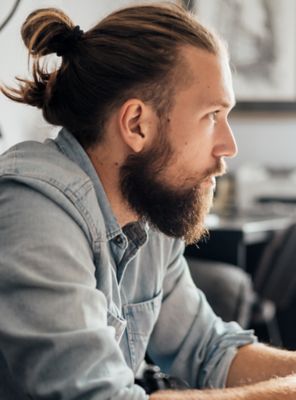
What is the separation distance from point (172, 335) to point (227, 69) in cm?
51

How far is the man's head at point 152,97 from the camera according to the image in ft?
3.98

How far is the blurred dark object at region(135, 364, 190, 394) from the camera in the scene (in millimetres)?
1373

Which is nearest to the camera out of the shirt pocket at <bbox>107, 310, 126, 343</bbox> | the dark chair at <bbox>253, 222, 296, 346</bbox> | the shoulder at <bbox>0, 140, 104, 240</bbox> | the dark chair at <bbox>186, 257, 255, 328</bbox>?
the shoulder at <bbox>0, 140, 104, 240</bbox>

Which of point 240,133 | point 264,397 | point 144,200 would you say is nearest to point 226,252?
point 240,133

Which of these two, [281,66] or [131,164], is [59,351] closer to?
[131,164]

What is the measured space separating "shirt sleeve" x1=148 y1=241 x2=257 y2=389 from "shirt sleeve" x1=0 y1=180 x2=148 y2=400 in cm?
40

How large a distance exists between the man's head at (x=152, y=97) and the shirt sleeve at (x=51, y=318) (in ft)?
0.90

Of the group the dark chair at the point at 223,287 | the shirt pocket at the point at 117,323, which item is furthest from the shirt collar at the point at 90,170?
the dark chair at the point at 223,287

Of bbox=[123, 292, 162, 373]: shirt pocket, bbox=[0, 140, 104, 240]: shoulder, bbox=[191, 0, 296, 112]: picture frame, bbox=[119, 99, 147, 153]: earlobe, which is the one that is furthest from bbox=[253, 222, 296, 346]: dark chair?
bbox=[0, 140, 104, 240]: shoulder

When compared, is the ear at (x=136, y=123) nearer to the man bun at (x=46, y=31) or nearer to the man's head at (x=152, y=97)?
the man's head at (x=152, y=97)

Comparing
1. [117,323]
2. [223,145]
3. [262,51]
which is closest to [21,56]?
[223,145]

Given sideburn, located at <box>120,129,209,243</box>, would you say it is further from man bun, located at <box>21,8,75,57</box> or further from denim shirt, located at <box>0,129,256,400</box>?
man bun, located at <box>21,8,75,57</box>

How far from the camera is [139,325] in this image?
4.25ft

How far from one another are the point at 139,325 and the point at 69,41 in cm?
51
